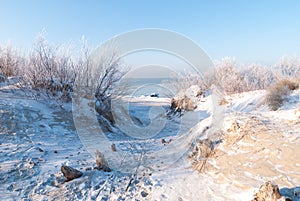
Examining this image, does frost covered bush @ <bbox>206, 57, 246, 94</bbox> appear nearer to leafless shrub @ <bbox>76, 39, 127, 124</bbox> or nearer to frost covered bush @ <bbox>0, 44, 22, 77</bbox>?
leafless shrub @ <bbox>76, 39, 127, 124</bbox>

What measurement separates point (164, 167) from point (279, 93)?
260 inches

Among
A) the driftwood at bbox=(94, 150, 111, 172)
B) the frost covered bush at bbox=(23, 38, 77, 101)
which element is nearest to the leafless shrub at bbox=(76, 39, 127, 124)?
the frost covered bush at bbox=(23, 38, 77, 101)

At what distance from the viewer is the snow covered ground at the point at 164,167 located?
2707 mm

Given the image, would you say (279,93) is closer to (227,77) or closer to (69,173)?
(227,77)

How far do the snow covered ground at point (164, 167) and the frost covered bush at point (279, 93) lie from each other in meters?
3.57

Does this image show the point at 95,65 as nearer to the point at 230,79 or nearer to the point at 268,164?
the point at 268,164

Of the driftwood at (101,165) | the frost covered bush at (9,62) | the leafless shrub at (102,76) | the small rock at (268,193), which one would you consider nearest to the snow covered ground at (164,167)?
the driftwood at (101,165)

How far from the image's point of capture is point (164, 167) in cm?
365

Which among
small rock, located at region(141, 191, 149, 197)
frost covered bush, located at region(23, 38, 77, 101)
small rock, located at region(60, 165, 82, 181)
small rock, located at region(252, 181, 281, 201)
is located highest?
frost covered bush, located at region(23, 38, 77, 101)

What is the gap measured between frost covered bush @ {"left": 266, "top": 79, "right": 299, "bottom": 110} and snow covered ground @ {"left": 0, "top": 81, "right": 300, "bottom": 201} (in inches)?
141

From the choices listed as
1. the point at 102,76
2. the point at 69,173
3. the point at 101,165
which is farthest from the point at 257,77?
the point at 69,173

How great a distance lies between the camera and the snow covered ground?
2.71m

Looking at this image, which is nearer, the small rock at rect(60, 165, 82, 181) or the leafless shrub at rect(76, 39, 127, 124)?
the small rock at rect(60, 165, 82, 181)

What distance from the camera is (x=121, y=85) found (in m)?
8.66
